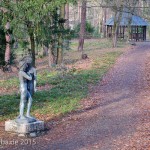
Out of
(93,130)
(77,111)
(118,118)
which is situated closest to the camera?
(93,130)

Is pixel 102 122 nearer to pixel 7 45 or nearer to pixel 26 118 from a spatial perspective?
pixel 26 118

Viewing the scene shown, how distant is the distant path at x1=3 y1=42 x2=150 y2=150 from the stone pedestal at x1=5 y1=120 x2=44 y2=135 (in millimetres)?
293

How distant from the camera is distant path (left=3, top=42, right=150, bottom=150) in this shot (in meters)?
9.82

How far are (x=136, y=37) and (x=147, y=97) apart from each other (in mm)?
42385

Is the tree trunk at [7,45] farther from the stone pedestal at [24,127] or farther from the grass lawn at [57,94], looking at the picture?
the stone pedestal at [24,127]

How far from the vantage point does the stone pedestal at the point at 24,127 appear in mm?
10531

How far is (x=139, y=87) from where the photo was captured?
1923 centimetres

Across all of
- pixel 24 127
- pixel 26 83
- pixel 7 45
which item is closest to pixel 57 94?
pixel 7 45

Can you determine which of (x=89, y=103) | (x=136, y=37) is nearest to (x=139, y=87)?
(x=89, y=103)

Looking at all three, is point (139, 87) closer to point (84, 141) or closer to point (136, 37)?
point (84, 141)

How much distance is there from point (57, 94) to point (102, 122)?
498cm

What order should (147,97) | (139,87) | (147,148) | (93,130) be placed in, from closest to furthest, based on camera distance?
(147,148), (93,130), (147,97), (139,87)

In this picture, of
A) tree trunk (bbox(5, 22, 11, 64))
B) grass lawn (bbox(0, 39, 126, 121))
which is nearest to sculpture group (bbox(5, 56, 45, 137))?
grass lawn (bbox(0, 39, 126, 121))

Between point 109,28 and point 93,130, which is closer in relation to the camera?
point 93,130
